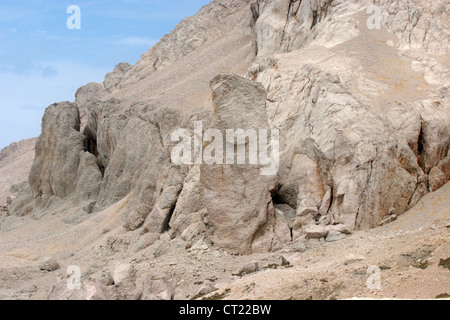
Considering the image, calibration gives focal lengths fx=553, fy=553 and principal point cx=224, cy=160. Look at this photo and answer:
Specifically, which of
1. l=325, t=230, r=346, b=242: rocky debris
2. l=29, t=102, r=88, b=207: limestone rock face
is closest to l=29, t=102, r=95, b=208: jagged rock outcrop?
l=29, t=102, r=88, b=207: limestone rock face

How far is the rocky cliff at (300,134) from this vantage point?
21.5m

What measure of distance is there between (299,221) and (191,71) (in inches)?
1019

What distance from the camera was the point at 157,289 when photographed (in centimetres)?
1791

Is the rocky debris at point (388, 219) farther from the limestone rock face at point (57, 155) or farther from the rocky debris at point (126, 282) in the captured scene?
the limestone rock face at point (57, 155)

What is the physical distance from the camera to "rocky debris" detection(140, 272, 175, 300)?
56.8 ft

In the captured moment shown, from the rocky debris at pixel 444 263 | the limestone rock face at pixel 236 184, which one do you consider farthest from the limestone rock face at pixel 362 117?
the rocky debris at pixel 444 263

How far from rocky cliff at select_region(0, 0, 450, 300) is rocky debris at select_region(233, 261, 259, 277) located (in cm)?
186

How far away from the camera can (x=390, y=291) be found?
14.0 m

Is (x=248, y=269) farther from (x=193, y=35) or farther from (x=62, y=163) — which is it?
(x=193, y=35)

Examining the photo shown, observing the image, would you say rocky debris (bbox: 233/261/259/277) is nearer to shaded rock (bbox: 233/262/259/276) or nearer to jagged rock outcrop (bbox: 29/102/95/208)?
shaded rock (bbox: 233/262/259/276)

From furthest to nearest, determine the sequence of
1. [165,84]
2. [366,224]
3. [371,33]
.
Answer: [165,84], [371,33], [366,224]
